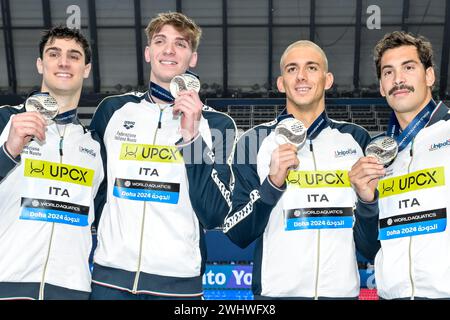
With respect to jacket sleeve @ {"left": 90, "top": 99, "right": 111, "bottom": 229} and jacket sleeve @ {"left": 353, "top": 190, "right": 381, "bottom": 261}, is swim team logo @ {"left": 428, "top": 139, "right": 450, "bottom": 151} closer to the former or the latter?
jacket sleeve @ {"left": 353, "top": 190, "right": 381, "bottom": 261}

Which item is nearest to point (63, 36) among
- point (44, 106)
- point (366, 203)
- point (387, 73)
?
point (44, 106)

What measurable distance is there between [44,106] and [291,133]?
162 centimetres

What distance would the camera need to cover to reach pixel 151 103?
4199 mm

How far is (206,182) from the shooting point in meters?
3.83

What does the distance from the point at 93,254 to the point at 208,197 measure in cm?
93

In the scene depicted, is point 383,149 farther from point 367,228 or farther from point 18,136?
point 18,136

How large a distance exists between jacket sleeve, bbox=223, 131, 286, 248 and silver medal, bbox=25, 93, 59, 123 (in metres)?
1.27

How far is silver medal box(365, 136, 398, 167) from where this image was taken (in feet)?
12.2

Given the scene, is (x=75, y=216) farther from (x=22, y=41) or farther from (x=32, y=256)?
(x=22, y=41)

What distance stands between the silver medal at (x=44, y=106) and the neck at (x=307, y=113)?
1.64 metres

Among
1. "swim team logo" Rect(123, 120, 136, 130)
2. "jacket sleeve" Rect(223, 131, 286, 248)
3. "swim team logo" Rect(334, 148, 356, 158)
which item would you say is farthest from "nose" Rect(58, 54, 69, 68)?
"swim team logo" Rect(334, 148, 356, 158)

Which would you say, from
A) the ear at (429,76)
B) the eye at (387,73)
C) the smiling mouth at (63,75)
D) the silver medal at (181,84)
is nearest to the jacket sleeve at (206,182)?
the silver medal at (181,84)

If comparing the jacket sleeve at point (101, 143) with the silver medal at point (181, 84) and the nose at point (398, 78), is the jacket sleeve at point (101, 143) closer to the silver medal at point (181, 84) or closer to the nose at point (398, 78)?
the silver medal at point (181, 84)

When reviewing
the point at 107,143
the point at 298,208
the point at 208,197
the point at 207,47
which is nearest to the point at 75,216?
the point at 107,143
